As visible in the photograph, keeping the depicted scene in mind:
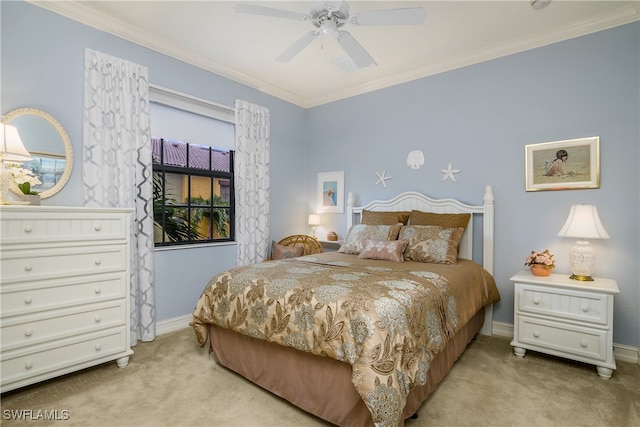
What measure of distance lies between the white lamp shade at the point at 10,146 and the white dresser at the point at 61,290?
1.30ft

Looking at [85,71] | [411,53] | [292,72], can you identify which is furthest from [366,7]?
[85,71]

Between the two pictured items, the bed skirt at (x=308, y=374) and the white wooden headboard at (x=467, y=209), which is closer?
the bed skirt at (x=308, y=374)

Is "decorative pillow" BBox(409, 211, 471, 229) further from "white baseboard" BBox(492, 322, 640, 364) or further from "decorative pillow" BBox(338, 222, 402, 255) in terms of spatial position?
"white baseboard" BBox(492, 322, 640, 364)

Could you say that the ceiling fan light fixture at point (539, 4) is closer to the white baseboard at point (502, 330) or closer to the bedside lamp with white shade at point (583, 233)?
the bedside lamp with white shade at point (583, 233)

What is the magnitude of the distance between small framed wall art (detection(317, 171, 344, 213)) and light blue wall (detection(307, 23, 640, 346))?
0.66 feet

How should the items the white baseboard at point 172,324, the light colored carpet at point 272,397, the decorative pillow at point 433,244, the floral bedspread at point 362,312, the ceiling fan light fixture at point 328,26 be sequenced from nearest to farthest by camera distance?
the floral bedspread at point 362,312 → the light colored carpet at point 272,397 → the ceiling fan light fixture at point 328,26 → the decorative pillow at point 433,244 → the white baseboard at point 172,324

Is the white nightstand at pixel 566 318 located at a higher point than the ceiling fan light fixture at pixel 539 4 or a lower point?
lower

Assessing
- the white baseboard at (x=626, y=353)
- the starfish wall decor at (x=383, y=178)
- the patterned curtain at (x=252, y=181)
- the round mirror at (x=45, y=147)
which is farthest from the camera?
the starfish wall decor at (x=383, y=178)

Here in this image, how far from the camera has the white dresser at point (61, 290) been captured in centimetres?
198

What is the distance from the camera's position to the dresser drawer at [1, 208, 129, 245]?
1.99 meters

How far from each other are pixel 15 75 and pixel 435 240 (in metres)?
3.59

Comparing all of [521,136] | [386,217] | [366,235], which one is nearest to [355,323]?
[366,235]

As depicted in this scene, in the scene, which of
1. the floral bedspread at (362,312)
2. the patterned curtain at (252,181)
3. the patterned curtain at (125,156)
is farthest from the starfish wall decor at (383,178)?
the patterned curtain at (125,156)

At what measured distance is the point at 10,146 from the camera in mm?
2078
